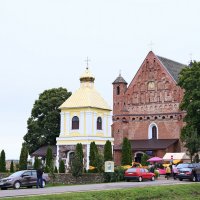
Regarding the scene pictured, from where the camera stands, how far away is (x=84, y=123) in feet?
165

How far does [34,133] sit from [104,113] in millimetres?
21527

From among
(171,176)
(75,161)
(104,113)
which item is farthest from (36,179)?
(104,113)

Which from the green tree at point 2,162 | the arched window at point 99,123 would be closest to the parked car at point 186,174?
the arched window at point 99,123

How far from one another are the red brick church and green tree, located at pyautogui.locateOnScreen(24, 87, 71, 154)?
339 inches

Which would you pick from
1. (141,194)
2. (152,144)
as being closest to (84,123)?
(152,144)

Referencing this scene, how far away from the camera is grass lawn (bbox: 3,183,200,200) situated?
23266 mm

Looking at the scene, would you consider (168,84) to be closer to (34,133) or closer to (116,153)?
(116,153)

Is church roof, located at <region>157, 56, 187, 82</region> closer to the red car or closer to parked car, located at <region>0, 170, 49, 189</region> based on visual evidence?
the red car

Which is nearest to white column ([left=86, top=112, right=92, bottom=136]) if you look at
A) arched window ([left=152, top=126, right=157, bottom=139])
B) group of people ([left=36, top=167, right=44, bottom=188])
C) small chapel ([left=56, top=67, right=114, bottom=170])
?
small chapel ([left=56, top=67, right=114, bottom=170])

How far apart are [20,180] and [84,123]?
1926 centimetres

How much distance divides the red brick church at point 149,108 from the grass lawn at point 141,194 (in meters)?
35.1

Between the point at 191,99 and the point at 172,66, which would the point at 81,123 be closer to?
the point at 191,99

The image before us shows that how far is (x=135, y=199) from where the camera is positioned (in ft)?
85.6

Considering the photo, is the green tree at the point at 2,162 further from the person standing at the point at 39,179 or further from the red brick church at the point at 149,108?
the red brick church at the point at 149,108
